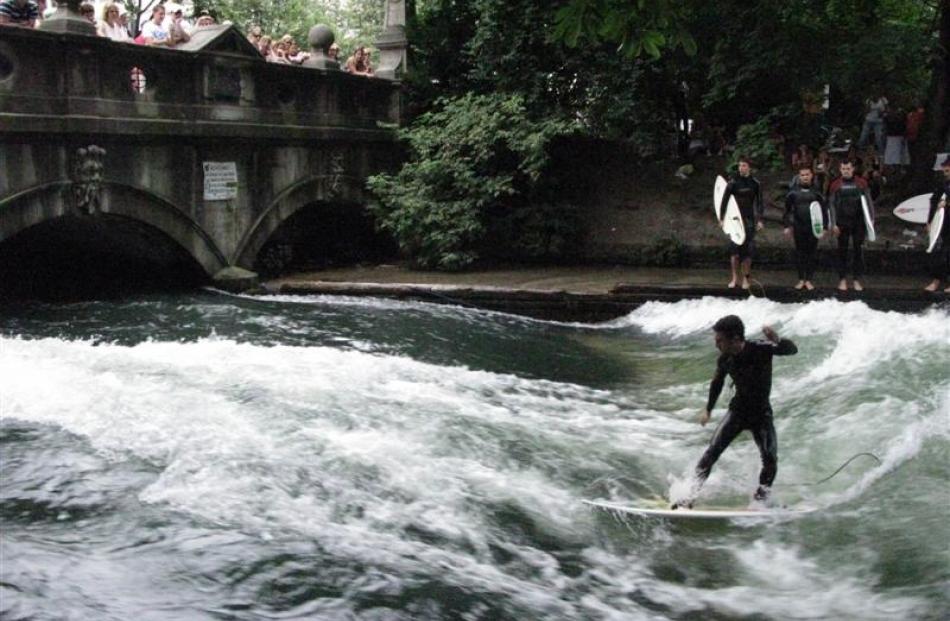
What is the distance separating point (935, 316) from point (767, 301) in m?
2.14

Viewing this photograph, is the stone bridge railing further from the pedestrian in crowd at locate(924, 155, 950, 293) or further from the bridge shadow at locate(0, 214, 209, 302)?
the pedestrian in crowd at locate(924, 155, 950, 293)

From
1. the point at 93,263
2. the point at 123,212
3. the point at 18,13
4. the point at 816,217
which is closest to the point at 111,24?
the point at 18,13

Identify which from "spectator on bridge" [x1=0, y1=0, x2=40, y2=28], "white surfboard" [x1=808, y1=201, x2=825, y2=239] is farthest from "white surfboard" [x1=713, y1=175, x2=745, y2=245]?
"spectator on bridge" [x1=0, y1=0, x2=40, y2=28]

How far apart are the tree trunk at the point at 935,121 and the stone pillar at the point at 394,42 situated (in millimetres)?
9362

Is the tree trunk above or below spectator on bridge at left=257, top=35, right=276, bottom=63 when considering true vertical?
below

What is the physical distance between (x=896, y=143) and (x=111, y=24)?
13455 millimetres

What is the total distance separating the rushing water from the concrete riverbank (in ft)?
6.47

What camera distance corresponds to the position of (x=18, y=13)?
13438 millimetres

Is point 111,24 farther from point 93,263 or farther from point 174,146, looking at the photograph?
point 93,263

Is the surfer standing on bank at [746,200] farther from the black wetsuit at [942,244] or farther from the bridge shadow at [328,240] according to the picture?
the bridge shadow at [328,240]

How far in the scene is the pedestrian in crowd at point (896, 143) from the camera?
Answer: 19.5 m

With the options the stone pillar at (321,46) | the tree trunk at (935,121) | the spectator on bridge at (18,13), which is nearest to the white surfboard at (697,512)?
the spectator on bridge at (18,13)

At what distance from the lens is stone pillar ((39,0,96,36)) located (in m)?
13.2

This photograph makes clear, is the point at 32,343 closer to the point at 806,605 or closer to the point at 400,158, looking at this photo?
the point at 806,605
